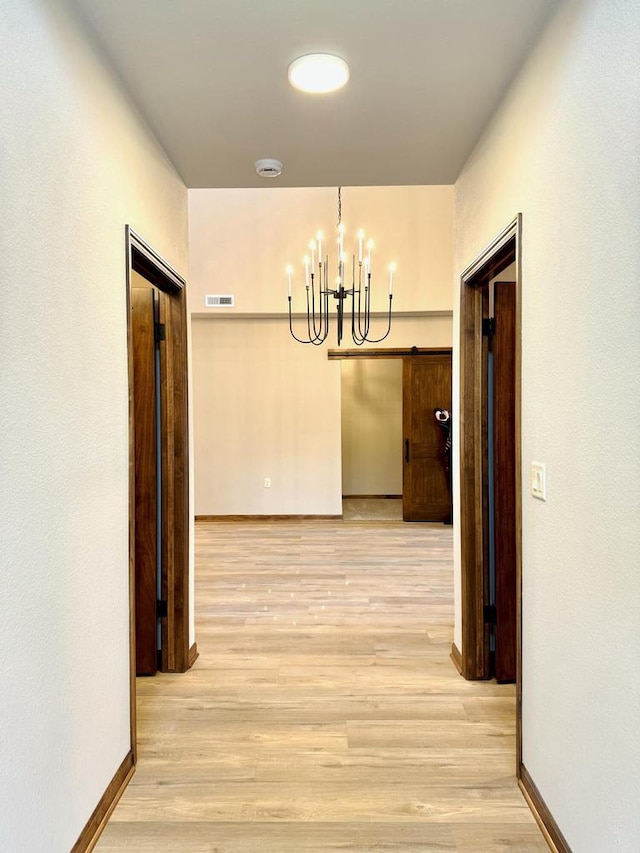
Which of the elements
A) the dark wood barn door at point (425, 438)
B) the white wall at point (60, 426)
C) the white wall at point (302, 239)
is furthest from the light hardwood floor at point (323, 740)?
the white wall at point (302, 239)

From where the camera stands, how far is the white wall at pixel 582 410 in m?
1.19

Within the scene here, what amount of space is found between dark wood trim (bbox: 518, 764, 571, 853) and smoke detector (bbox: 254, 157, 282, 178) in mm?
2694

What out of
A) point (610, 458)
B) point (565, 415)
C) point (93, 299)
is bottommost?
point (610, 458)

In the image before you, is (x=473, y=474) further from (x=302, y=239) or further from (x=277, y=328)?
(x=302, y=239)

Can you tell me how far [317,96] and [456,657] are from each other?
107 inches

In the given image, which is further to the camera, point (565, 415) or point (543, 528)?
point (543, 528)

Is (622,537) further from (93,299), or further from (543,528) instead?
(93,299)

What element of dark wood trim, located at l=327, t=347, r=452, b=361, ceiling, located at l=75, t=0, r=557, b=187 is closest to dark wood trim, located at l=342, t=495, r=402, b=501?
dark wood trim, located at l=327, t=347, r=452, b=361

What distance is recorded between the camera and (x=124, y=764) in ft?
6.26

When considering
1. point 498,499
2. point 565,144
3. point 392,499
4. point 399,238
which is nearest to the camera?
point 565,144

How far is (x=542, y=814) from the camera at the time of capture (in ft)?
5.53

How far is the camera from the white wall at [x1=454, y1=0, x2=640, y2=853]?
119 centimetres

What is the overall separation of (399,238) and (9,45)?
5.49 metres

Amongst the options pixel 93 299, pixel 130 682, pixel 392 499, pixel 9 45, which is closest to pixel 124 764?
pixel 130 682
